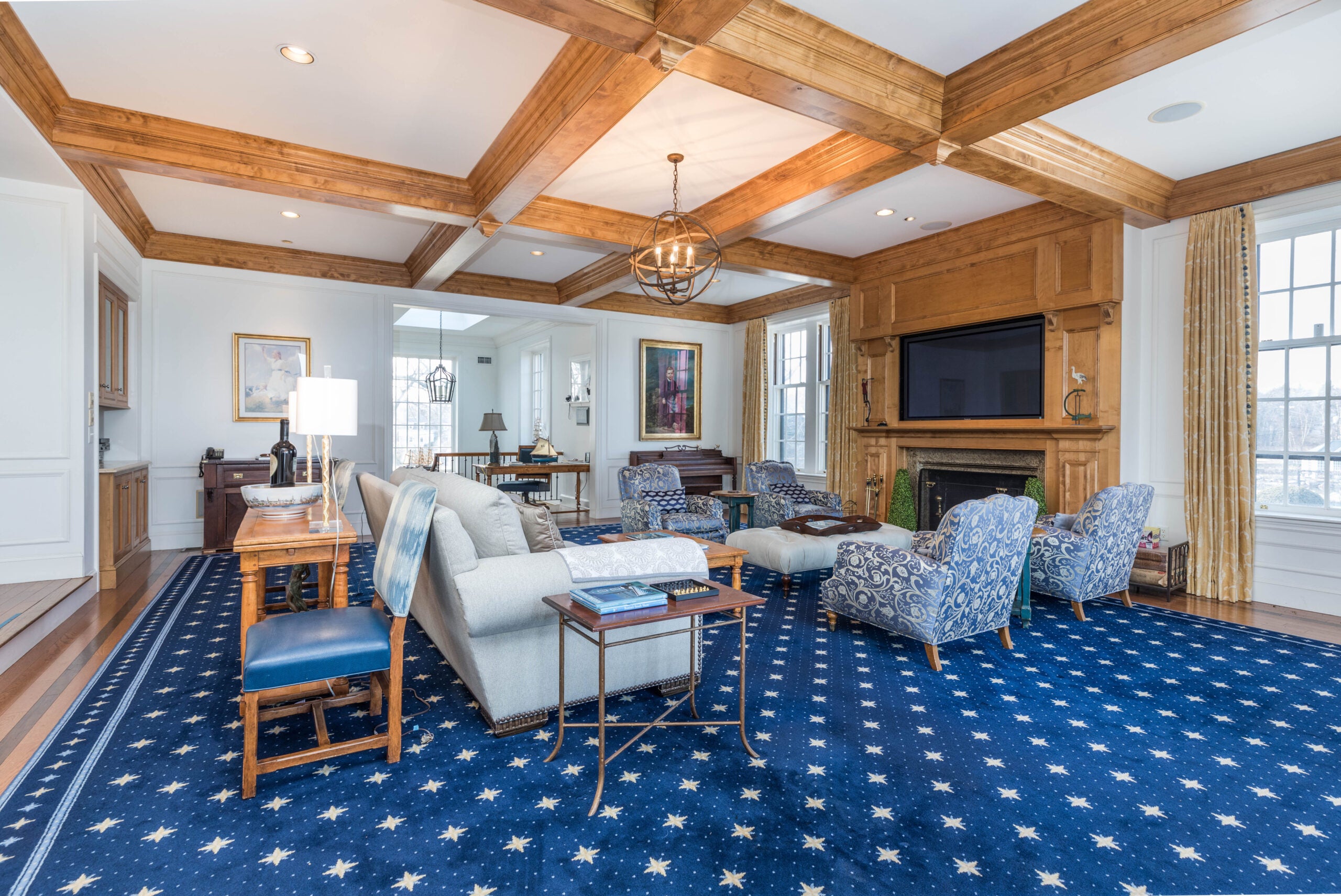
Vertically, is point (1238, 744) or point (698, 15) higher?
point (698, 15)

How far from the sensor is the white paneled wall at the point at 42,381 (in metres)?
4.38

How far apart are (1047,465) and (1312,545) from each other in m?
1.63

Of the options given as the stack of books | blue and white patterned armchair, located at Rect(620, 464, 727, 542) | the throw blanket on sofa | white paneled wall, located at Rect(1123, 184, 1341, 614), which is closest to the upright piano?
blue and white patterned armchair, located at Rect(620, 464, 727, 542)

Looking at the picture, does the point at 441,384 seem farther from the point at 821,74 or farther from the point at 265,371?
the point at 821,74

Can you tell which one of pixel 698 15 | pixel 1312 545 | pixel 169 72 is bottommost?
pixel 1312 545

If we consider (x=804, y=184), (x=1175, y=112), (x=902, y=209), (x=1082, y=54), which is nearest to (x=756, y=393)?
(x=902, y=209)

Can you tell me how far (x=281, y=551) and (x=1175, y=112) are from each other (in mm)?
5045

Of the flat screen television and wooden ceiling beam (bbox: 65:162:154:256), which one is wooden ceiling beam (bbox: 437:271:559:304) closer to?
wooden ceiling beam (bbox: 65:162:154:256)

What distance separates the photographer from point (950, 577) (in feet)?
11.0

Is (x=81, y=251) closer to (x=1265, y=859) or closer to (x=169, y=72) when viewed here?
(x=169, y=72)

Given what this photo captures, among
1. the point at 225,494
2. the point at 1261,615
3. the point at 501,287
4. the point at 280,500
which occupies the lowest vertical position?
the point at 1261,615

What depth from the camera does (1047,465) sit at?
5465 millimetres

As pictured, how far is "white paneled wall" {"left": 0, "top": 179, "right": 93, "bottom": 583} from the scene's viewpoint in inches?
172

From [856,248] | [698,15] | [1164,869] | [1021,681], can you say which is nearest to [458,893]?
[1164,869]
